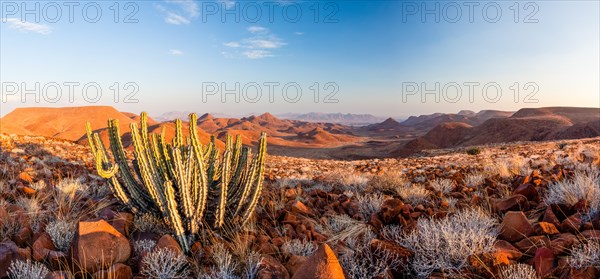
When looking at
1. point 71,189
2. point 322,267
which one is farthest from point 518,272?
point 71,189

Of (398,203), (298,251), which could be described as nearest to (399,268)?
(298,251)

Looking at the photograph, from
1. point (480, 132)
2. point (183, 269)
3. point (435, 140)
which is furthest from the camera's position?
point (435, 140)

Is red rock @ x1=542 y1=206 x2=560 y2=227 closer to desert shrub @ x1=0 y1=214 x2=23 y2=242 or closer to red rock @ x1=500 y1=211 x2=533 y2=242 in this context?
red rock @ x1=500 y1=211 x2=533 y2=242

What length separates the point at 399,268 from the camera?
112 inches

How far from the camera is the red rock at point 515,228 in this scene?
3093mm

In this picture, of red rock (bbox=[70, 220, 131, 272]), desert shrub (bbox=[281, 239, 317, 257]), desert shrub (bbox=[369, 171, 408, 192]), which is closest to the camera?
red rock (bbox=[70, 220, 131, 272])

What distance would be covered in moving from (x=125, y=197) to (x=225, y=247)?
2.02 meters

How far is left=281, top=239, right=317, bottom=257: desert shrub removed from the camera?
10.6 ft

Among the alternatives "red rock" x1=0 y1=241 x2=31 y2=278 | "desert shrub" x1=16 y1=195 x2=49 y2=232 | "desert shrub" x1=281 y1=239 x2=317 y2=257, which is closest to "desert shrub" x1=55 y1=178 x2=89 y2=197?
"desert shrub" x1=16 y1=195 x2=49 y2=232

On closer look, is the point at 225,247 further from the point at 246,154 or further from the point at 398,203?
the point at 398,203

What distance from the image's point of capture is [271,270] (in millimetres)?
2805

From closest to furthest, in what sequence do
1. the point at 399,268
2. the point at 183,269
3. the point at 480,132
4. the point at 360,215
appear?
the point at 399,268 < the point at 183,269 < the point at 360,215 < the point at 480,132

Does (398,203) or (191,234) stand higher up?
(398,203)

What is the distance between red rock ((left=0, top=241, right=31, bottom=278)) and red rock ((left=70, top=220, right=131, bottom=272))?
1.20ft
